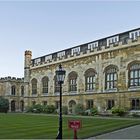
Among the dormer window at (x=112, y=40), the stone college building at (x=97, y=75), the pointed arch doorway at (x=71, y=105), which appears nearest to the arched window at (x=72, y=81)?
the stone college building at (x=97, y=75)

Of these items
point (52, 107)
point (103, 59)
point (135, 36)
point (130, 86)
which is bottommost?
point (52, 107)

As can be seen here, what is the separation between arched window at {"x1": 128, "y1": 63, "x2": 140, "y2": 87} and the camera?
39000 mm

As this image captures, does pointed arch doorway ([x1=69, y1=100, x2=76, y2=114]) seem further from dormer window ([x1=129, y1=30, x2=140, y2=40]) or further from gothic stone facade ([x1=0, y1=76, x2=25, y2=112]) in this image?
gothic stone facade ([x1=0, y1=76, x2=25, y2=112])

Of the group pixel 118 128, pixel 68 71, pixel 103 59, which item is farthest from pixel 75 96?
pixel 118 128

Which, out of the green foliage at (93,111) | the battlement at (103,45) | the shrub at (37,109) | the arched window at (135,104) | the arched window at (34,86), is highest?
the battlement at (103,45)

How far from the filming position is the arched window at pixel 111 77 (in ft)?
138

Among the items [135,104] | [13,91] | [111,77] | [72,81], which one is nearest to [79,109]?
[72,81]

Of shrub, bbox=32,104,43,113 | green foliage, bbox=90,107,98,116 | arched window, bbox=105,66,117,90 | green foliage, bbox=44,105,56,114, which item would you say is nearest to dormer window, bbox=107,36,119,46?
arched window, bbox=105,66,117,90

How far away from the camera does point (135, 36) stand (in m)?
41.3

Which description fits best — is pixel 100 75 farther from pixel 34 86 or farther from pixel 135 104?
pixel 34 86

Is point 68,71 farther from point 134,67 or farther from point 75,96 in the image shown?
point 134,67

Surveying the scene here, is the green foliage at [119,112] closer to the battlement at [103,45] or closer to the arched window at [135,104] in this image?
the arched window at [135,104]

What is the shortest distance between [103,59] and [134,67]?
5.53 meters

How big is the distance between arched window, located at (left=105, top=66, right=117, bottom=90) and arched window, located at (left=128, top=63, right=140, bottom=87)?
2.67 m
